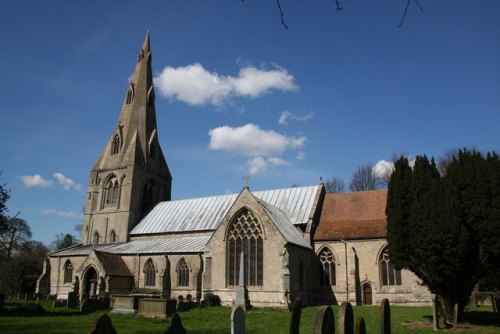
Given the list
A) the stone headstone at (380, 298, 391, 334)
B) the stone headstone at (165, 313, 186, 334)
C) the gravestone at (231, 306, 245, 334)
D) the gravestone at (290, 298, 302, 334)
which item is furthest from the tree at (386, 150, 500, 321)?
the stone headstone at (165, 313, 186, 334)

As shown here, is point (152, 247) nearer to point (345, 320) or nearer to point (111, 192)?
point (111, 192)

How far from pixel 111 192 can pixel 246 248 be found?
20179 millimetres

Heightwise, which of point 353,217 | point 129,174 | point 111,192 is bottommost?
point 353,217

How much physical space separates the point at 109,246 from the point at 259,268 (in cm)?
1745

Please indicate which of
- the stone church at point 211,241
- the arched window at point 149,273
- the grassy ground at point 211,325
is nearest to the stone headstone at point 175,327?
the grassy ground at point 211,325

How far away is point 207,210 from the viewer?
38094 millimetres

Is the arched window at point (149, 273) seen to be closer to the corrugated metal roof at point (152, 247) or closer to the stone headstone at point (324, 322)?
the corrugated metal roof at point (152, 247)

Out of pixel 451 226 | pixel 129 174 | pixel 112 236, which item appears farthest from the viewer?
pixel 129 174

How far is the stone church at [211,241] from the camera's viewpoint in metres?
27.9

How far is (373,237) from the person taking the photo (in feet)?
97.5

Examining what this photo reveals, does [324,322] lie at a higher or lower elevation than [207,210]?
lower

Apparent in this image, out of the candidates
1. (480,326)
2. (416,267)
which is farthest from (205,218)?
(480,326)

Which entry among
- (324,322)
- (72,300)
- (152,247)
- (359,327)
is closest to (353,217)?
(152,247)

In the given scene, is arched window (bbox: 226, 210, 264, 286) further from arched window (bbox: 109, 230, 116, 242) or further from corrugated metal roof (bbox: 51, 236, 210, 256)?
arched window (bbox: 109, 230, 116, 242)
